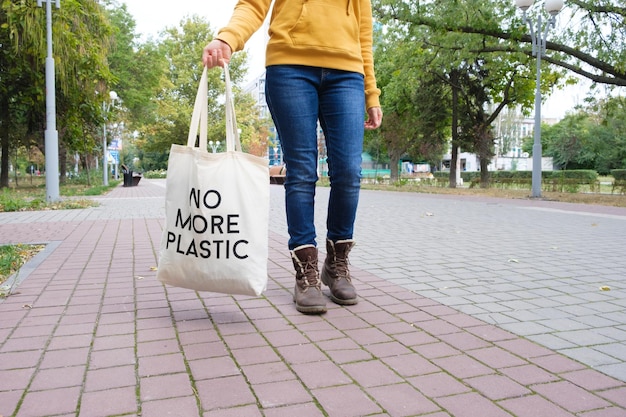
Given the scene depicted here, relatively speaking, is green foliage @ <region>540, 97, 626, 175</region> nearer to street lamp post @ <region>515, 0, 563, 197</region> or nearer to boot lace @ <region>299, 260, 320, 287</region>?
street lamp post @ <region>515, 0, 563, 197</region>

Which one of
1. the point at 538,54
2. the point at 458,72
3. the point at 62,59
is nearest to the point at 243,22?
the point at 62,59

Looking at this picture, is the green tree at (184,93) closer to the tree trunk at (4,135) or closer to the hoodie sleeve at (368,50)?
the tree trunk at (4,135)

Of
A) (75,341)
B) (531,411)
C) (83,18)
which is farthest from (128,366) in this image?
(83,18)

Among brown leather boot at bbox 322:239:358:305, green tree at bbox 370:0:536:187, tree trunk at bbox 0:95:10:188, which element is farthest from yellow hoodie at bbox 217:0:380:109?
tree trunk at bbox 0:95:10:188

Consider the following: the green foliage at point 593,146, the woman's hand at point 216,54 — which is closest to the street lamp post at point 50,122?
the woman's hand at point 216,54

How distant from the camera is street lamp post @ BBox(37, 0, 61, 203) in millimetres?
11713

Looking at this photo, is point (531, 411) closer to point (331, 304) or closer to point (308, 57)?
point (331, 304)

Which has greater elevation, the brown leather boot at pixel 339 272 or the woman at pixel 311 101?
the woman at pixel 311 101

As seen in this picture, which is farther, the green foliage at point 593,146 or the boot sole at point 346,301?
the green foliage at point 593,146

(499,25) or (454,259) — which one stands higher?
(499,25)

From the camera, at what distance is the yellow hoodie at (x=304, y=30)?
2.97 metres

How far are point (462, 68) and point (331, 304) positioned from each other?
24114 millimetres

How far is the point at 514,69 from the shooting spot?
23.6 m

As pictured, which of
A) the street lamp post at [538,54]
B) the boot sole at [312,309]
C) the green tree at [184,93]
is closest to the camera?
the boot sole at [312,309]
